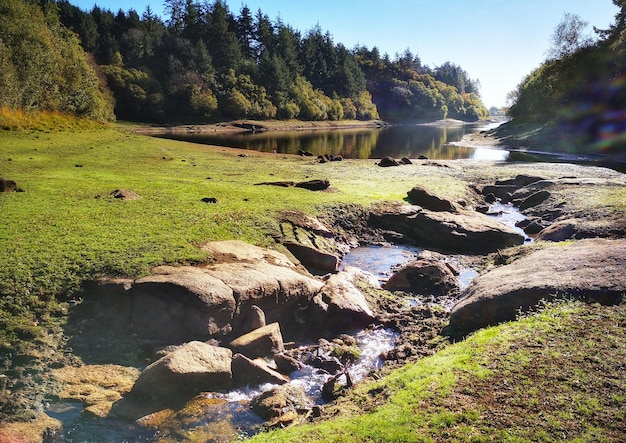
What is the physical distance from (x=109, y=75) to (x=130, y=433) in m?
130

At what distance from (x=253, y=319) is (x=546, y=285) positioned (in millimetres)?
9604

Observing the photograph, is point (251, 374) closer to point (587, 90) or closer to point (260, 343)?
point (260, 343)

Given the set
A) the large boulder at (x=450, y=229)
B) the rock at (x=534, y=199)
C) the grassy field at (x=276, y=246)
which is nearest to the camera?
the grassy field at (x=276, y=246)

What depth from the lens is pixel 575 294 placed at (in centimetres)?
1374

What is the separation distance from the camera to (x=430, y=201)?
31188 mm

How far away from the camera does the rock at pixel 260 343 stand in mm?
14070

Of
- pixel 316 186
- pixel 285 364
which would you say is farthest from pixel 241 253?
pixel 316 186

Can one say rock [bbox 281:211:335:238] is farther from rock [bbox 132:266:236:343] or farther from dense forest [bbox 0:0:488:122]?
dense forest [bbox 0:0:488:122]

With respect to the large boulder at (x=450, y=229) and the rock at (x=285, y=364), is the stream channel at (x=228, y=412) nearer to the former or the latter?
the rock at (x=285, y=364)

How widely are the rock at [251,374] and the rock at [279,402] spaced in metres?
0.60

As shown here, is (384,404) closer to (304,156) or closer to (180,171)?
(180,171)

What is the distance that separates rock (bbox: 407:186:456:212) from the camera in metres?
30.7

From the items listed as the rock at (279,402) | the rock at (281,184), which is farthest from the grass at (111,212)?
the rock at (279,402)

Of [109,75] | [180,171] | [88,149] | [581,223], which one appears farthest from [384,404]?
[109,75]
